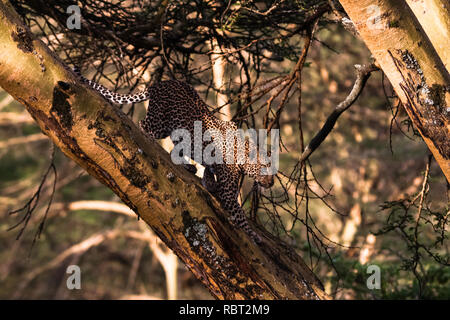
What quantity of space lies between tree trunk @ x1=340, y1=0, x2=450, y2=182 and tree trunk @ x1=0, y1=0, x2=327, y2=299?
Answer: 5.42 feet

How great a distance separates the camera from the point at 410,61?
4.05m

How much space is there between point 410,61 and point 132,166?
212 centimetres

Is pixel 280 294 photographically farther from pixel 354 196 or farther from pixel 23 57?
pixel 354 196

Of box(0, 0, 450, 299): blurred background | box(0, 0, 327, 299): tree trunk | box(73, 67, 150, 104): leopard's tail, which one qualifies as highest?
box(0, 0, 450, 299): blurred background

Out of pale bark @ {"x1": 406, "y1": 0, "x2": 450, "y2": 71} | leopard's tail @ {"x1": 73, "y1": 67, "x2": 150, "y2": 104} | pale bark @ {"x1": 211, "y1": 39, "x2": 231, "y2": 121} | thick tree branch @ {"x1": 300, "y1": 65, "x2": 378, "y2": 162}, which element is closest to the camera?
pale bark @ {"x1": 406, "y1": 0, "x2": 450, "y2": 71}

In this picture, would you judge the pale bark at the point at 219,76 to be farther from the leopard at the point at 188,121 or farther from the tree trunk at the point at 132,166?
the tree trunk at the point at 132,166

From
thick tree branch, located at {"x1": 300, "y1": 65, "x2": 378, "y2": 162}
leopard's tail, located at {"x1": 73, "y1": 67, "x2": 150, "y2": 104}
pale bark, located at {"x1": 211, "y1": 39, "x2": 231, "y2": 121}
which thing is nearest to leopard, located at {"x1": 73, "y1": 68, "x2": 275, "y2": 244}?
leopard's tail, located at {"x1": 73, "y1": 67, "x2": 150, "y2": 104}

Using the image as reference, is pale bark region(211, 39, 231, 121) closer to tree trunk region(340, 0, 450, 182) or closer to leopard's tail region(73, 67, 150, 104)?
leopard's tail region(73, 67, 150, 104)

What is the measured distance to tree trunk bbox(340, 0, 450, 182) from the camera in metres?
3.97

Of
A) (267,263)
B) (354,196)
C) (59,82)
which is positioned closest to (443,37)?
(267,263)

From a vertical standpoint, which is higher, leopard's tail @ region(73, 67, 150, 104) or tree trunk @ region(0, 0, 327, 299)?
leopard's tail @ region(73, 67, 150, 104)

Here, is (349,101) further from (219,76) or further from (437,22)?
(219,76)

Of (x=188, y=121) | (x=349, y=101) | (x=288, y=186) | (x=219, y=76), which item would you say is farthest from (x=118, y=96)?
(x=288, y=186)

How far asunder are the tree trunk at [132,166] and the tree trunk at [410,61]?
1651 mm
